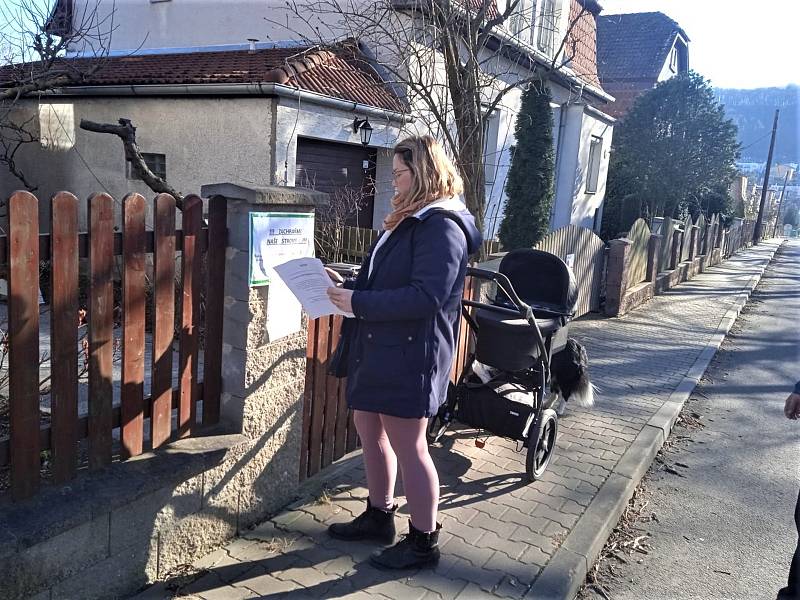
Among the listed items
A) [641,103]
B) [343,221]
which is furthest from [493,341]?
[641,103]

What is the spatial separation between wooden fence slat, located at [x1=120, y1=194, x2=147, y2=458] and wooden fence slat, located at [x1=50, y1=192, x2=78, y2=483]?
0.23m

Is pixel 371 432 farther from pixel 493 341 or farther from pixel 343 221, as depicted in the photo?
pixel 343 221

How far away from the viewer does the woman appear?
2615 mm

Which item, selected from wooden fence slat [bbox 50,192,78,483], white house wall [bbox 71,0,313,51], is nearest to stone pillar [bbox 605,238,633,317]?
white house wall [bbox 71,0,313,51]

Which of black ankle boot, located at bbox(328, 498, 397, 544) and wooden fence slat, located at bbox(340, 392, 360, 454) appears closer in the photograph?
black ankle boot, located at bbox(328, 498, 397, 544)

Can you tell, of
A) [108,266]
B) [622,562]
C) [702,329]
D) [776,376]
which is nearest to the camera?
[108,266]

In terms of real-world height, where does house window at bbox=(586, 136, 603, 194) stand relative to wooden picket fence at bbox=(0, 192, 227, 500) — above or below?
above

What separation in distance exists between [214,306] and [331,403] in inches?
44.0

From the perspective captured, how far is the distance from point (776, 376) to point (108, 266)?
8127 millimetres

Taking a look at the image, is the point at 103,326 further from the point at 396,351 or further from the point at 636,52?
the point at 636,52

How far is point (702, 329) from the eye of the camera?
10.5 m

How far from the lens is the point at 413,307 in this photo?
8.48 feet

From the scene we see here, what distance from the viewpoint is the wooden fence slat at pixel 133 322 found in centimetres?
265

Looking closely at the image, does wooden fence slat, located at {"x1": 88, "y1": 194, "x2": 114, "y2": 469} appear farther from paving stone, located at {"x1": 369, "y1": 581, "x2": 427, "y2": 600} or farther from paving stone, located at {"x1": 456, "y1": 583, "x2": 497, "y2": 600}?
paving stone, located at {"x1": 456, "y1": 583, "x2": 497, "y2": 600}
